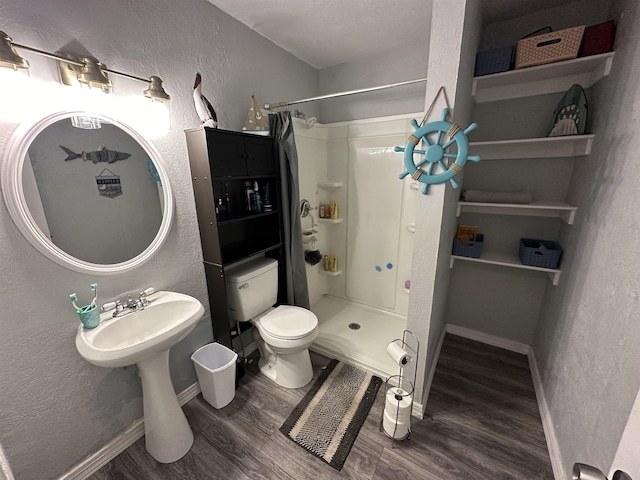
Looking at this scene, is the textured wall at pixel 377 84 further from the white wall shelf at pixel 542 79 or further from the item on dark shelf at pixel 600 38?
the item on dark shelf at pixel 600 38

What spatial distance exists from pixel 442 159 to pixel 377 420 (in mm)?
1536

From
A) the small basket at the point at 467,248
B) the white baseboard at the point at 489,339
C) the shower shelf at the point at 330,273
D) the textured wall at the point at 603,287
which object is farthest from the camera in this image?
the shower shelf at the point at 330,273

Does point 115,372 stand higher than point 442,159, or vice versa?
point 442,159

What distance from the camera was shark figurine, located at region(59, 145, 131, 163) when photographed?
1197 millimetres

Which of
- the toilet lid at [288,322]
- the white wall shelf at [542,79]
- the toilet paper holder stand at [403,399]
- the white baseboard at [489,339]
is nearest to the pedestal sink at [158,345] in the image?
the toilet lid at [288,322]

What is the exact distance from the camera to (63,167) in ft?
3.88

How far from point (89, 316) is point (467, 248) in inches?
91.0

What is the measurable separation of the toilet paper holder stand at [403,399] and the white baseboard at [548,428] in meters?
0.69

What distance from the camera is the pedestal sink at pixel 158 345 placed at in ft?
4.02

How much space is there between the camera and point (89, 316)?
1.21m

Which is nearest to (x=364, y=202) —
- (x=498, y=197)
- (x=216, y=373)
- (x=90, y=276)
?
(x=498, y=197)

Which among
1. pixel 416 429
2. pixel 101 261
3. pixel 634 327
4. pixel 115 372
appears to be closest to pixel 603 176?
pixel 634 327

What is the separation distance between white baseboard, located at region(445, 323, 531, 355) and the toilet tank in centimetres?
167

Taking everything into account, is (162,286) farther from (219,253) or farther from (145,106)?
(145,106)
